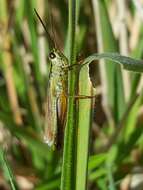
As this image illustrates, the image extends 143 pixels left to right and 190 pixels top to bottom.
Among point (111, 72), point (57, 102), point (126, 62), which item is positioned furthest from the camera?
point (111, 72)

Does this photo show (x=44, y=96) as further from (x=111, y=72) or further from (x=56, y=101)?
(x=56, y=101)

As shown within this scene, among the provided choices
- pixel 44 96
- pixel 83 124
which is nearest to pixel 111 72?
pixel 44 96

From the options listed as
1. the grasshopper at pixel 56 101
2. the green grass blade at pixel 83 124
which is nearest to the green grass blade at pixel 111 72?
the grasshopper at pixel 56 101

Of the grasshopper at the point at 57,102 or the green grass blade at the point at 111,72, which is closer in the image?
the grasshopper at the point at 57,102

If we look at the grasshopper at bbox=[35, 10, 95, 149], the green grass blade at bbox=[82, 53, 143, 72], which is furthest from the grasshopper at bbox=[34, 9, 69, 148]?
the green grass blade at bbox=[82, 53, 143, 72]

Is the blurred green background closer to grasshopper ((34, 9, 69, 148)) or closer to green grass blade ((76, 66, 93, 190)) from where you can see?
grasshopper ((34, 9, 69, 148))

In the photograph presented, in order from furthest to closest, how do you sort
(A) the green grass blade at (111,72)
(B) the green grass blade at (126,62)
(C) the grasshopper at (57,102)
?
1. (A) the green grass blade at (111,72)
2. (C) the grasshopper at (57,102)
3. (B) the green grass blade at (126,62)

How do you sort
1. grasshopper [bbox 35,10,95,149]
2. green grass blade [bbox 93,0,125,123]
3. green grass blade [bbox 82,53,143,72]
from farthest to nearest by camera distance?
green grass blade [bbox 93,0,125,123] < grasshopper [bbox 35,10,95,149] < green grass blade [bbox 82,53,143,72]

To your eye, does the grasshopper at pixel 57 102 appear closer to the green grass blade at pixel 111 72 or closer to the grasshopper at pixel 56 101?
the grasshopper at pixel 56 101
